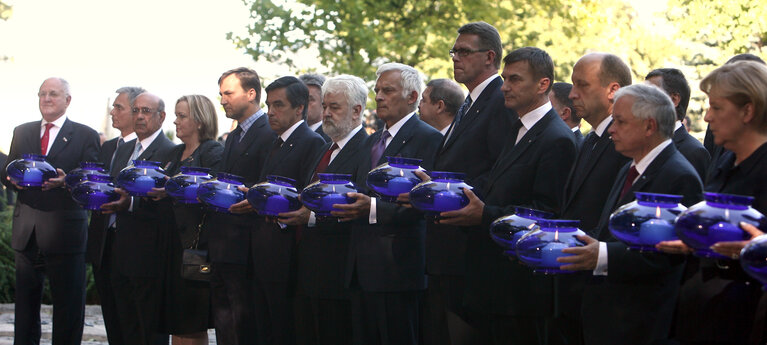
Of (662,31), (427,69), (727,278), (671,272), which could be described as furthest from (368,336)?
(662,31)

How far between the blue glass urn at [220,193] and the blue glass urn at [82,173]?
1.53 metres

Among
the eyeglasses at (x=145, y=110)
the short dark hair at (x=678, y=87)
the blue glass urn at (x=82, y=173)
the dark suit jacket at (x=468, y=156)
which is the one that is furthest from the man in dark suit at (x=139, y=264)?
the short dark hair at (x=678, y=87)

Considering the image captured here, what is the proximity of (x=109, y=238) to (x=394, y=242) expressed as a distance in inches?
125

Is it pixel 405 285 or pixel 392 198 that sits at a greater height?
pixel 392 198

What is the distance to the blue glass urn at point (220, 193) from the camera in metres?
6.80

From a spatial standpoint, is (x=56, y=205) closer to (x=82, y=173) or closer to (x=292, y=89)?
(x=82, y=173)

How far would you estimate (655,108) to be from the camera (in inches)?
183

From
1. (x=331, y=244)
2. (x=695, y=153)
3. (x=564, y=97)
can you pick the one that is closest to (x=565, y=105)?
(x=564, y=97)

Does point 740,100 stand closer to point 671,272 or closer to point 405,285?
point 671,272

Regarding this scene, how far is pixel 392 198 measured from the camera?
5734 millimetres

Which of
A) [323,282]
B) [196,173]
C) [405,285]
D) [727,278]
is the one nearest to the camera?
[727,278]

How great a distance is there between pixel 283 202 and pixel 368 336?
3.36 feet

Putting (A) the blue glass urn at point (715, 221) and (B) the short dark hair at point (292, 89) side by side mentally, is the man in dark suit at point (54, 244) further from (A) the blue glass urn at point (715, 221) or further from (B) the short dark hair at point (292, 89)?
(A) the blue glass urn at point (715, 221)

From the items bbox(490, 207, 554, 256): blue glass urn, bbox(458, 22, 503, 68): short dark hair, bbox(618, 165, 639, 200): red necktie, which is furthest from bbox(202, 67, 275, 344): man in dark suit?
bbox(618, 165, 639, 200): red necktie
